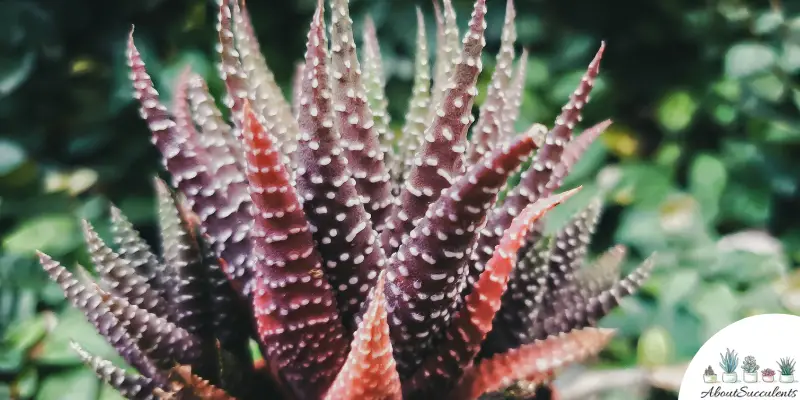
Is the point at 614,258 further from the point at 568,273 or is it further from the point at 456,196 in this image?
the point at 456,196

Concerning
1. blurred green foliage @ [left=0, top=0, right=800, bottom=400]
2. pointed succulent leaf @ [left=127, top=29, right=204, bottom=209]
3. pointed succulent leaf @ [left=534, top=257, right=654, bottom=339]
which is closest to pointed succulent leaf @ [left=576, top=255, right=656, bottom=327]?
pointed succulent leaf @ [left=534, top=257, right=654, bottom=339]

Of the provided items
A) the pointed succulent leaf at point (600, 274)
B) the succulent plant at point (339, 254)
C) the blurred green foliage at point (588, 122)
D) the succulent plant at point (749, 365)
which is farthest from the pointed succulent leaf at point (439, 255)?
the blurred green foliage at point (588, 122)

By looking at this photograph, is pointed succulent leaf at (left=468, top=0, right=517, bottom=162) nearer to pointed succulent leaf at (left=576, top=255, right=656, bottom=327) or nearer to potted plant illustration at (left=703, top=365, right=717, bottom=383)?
pointed succulent leaf at (left=576, top=255, right=656, bottom=327)

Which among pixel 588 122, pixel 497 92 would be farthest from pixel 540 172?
pixel 588 122

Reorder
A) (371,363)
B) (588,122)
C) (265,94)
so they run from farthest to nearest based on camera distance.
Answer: (588,122) < (265,94) < (371,363)

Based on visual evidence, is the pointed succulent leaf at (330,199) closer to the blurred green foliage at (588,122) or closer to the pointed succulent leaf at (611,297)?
the pointed succulent leaf at (611,297)

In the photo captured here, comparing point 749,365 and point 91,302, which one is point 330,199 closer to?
point 91,302
